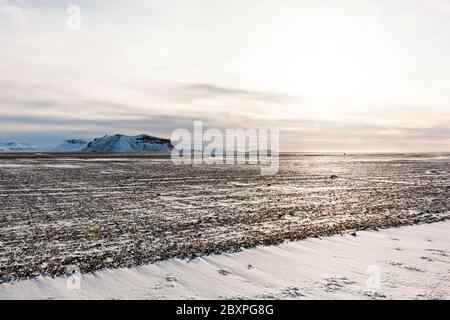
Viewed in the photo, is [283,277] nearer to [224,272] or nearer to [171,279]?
[224,272]

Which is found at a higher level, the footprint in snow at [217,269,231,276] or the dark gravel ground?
the dark gravel ground

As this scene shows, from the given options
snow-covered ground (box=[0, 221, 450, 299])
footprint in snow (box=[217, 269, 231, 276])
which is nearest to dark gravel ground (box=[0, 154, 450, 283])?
snow-covered ground (box=[0, 221, 450, 299])

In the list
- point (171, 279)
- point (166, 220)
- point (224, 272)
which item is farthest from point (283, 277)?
point (166, 220)

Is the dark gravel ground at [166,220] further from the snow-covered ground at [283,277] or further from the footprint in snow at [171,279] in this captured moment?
the footprint in snow at [171,279]

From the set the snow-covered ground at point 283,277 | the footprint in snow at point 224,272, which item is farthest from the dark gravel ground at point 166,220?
the footprint in snow at point 224,272

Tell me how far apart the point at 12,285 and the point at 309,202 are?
1289 cm

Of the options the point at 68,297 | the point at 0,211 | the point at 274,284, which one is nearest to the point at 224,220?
the point at 274,284

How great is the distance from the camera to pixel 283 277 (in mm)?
6918

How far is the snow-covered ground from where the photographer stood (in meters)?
6.09

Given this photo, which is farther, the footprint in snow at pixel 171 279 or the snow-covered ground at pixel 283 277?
the footprint in snow at pixel 171 279

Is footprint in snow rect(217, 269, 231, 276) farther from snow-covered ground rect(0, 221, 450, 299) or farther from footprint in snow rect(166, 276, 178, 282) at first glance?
footprint in snow rect(166, 276, 178, 282)

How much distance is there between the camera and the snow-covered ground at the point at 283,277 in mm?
6090

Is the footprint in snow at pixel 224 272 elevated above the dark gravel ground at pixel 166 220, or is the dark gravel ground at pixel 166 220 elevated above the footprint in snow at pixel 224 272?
the dark gravel ground at pixel 166 220
